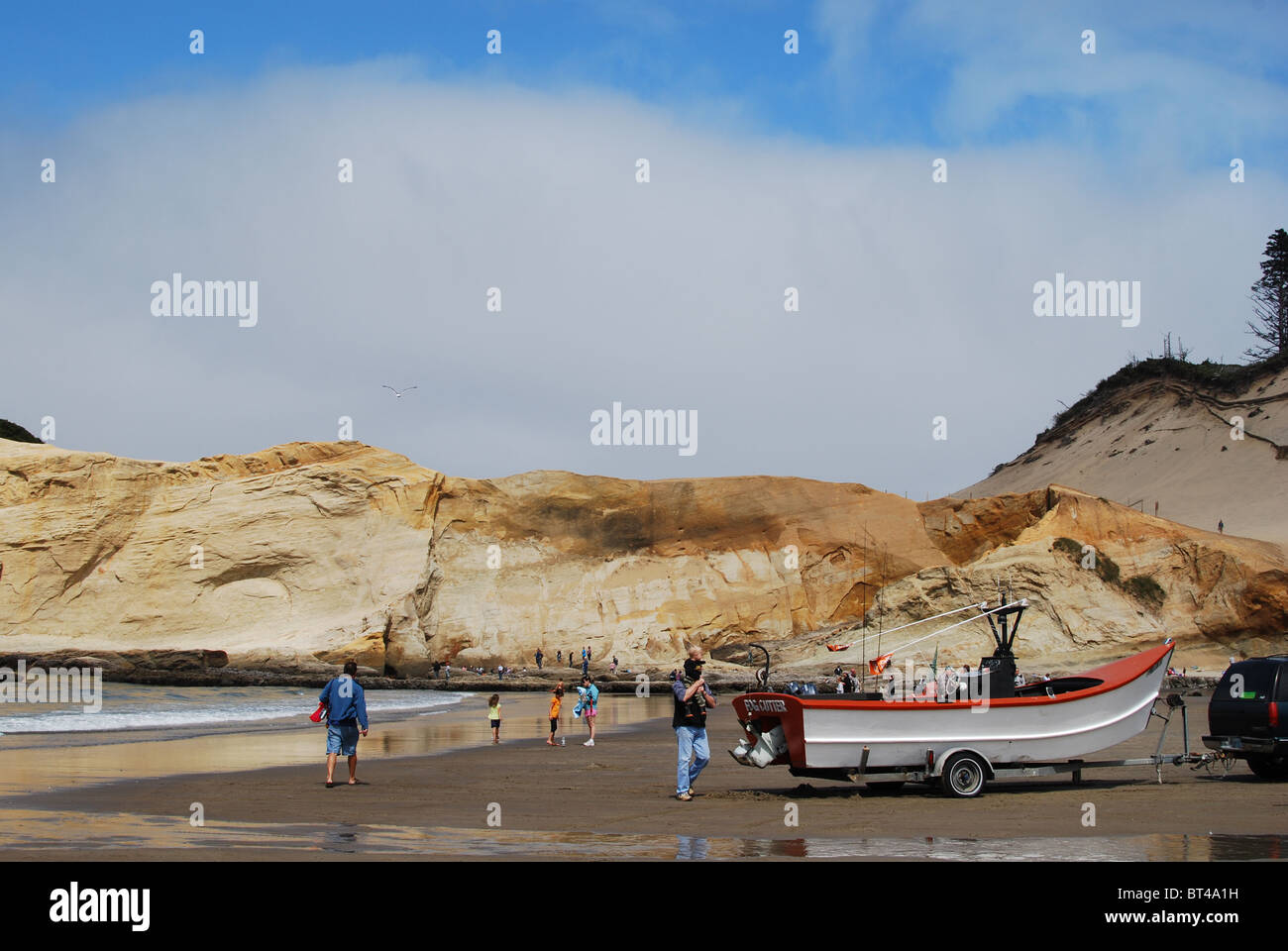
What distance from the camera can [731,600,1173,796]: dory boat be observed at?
12.4m

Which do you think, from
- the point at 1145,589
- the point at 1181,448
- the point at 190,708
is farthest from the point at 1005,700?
the point at 1181,448

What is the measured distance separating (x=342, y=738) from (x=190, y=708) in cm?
2102

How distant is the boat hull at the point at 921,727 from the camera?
1238 cm

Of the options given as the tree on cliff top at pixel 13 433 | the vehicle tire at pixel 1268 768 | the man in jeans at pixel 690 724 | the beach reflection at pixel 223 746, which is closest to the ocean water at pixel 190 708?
the beach reflection at pixel 223 746

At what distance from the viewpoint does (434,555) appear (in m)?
57.4

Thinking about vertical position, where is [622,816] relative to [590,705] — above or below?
above

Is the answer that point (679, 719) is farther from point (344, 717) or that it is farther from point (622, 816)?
point (344, 717)

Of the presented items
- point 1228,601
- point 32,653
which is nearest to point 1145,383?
point 1228,601

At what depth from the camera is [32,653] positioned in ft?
169

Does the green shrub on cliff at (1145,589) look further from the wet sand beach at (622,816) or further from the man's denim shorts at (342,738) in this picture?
the man's denim shorts at (342,738)

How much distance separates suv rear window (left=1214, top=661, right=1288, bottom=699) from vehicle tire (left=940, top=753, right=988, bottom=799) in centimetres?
386

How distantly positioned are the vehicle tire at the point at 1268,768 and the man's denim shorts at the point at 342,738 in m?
10.5
